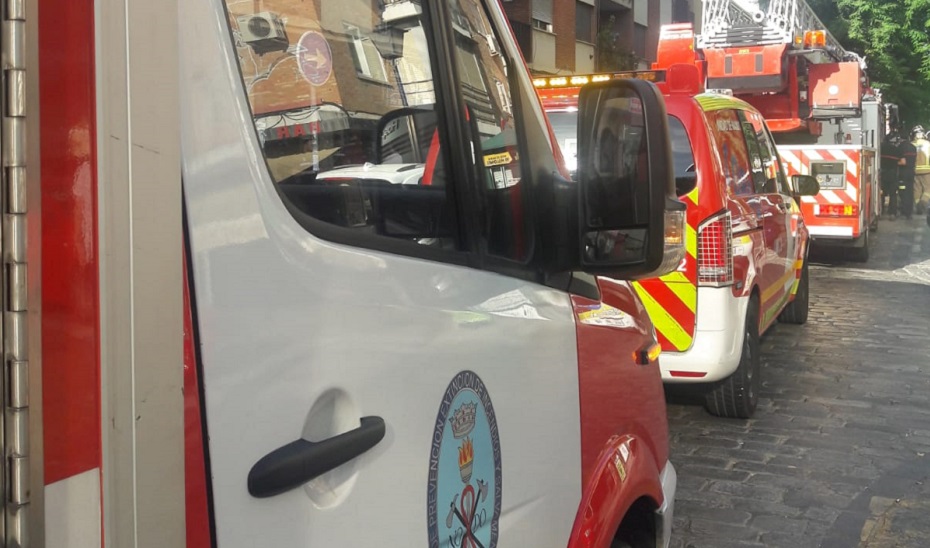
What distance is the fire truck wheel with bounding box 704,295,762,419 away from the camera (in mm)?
5918

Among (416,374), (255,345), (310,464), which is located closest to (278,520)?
(310,464)

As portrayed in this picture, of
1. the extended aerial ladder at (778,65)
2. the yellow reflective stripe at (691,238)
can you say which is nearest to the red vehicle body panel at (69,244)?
the yellow reflective stripe at (691,238)

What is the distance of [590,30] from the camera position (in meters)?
27.5

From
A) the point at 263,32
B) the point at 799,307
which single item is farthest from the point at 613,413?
the point at 799,307

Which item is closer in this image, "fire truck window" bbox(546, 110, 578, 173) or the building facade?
"fire truck window" bbox(546, 110, 578, 173)

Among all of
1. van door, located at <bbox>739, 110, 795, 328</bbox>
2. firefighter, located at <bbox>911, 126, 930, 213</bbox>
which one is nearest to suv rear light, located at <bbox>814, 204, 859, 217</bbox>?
van door, located at <bbox>739, 110, 795, 328</bbox>

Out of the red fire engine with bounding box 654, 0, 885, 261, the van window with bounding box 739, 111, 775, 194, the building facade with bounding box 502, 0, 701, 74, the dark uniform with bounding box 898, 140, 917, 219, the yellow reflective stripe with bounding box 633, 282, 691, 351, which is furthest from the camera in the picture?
the building facade with bounding box 502, 0, 701, 74

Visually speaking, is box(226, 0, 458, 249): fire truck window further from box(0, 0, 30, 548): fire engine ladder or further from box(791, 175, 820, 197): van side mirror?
box(791, 175, 820, 197): van side mirror

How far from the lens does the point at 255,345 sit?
1.31 metres

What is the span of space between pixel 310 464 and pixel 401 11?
0.86 m

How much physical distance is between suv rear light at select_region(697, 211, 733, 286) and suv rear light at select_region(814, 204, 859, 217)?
9.03 metres

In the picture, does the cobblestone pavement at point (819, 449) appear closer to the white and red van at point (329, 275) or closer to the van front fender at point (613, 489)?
the van front fender at point (613, 489)

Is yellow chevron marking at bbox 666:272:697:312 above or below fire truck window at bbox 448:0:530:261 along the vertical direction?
below

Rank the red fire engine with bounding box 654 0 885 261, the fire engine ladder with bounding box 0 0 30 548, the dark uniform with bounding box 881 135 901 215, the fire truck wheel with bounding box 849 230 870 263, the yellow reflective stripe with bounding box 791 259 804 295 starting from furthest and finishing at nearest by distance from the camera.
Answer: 1. the dark uniform with bounding box 881 135 901 215
2. the fire truck wheel with bounding box 849 230 870 263
3. the red fire engine with bounding box 654 0 885 261
4. the yellow reflective stripe with bounding box 791 259 804 295
5. the fire engine ladder with bounding box 0 0 30 548
